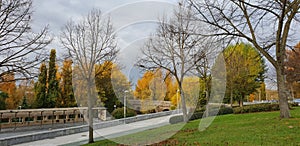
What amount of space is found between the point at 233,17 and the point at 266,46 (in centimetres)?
206

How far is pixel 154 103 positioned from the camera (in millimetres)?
6906

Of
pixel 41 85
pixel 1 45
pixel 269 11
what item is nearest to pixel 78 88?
pixel 1 45

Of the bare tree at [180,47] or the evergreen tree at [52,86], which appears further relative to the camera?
the evergreen tree at [52,86]

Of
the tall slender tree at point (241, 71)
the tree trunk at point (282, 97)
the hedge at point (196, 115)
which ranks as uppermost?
the tall slender tree at point (241, 71)

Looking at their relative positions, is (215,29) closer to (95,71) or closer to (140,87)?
(95,71)

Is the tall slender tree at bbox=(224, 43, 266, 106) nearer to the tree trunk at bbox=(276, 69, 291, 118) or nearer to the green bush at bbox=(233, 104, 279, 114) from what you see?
the green bush at bbox=(233, 104, 279, 114)

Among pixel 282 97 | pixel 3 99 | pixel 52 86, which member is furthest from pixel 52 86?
pixel 282 97

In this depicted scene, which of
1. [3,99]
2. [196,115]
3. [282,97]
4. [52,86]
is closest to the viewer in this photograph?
[282,97]

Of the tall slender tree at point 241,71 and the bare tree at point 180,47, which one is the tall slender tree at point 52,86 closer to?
the tall slender tree at point 241,71

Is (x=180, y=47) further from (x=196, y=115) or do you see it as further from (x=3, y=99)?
(x=3, y=99)

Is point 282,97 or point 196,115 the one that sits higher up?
point 282,97

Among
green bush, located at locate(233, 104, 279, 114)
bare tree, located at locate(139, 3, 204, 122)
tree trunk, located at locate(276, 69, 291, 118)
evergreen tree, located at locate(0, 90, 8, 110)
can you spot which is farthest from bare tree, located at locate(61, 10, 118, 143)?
evergreen tree, located at locate(0, 90, 8, 110)

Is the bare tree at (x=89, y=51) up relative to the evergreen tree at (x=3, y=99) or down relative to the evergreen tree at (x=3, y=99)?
up

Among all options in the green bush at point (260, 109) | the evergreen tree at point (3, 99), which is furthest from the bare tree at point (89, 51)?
the evergreen tree at point (3, 99)
